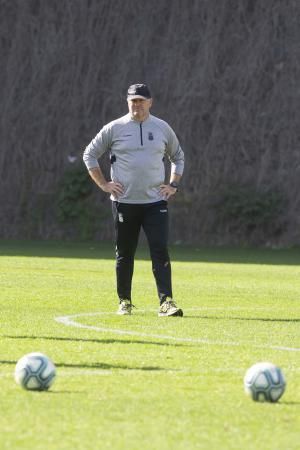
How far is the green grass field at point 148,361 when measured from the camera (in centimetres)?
617

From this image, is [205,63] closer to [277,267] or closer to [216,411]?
[277,267]

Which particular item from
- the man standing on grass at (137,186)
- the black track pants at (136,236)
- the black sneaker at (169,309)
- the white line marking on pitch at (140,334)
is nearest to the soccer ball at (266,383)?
the white line marking on pitch at (140,334)

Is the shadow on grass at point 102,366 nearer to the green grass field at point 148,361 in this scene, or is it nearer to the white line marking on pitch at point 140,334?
the green grass field at point 148,361

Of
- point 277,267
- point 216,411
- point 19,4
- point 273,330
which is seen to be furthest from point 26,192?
point 216,411

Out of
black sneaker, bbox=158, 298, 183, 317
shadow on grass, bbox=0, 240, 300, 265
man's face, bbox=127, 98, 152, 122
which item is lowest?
shadow on grass, bbox=0, 240, 300, 265

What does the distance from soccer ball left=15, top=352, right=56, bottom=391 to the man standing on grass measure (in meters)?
5.48

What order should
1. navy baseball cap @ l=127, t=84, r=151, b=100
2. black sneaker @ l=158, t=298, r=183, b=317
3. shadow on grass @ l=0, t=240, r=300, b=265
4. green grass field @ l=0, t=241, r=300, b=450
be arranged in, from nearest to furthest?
green grass field @ l=0, t=241, r=300, b=450, black sneaker @ l=158, t=298, r=183, b=317, navy baseball cap @ l=127, t=84, r=151, b=100, shadow on grass @ l=0, t=240, r=300, b=265

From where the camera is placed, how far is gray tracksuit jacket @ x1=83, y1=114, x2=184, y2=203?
511 inches

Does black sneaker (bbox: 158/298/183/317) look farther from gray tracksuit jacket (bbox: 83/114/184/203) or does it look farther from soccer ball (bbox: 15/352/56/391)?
soccer ball (bbox: 15/352/56/391)

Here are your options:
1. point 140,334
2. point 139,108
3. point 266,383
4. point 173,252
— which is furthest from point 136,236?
point 173,252

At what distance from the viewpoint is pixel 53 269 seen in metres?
20.4

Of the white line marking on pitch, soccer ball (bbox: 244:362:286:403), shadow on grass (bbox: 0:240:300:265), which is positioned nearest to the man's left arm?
the white line marking on pitch

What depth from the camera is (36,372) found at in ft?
23.8

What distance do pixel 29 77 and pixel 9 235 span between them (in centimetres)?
425
